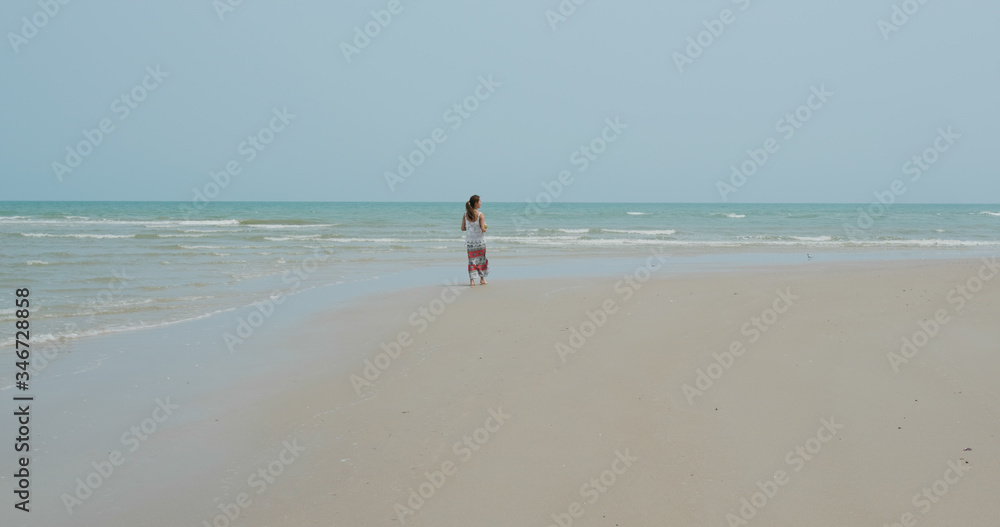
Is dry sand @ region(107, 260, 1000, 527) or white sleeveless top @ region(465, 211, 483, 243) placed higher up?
white sleeveless top @ region(465, 211, 483, 243)

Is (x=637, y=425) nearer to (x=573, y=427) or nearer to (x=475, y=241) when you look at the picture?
(x=573, y=427)

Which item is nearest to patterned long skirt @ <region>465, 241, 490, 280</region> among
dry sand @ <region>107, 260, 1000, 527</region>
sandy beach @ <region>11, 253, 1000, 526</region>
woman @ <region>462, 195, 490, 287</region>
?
woman @ <region>462, 195, 490, 287</region>

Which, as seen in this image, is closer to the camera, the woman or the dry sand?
the dry sand

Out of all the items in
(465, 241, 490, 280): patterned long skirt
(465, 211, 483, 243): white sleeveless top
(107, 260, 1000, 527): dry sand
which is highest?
(465, 211, 483, 243): white sleeveless top

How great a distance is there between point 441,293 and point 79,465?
23.5 ft

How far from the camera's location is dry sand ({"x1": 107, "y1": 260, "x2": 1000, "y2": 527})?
10.5 ft

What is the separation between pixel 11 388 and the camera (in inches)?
206

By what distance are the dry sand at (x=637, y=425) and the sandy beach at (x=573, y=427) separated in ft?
0.05

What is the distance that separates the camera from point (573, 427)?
4172 millimetres

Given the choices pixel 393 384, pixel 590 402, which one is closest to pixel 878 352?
pixel 590 402

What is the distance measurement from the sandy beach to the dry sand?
0.02m

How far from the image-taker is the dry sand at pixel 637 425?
3.21 m

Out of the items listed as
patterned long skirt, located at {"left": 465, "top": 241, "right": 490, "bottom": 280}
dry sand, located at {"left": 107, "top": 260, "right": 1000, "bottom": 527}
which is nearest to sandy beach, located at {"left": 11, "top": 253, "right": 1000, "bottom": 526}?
dry sand, located at {"left": 107, "top": 260, "right": 1000, "bottom": 527}

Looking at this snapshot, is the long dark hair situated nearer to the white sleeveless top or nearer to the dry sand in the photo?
the white sleeveless top
